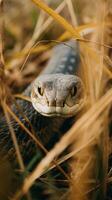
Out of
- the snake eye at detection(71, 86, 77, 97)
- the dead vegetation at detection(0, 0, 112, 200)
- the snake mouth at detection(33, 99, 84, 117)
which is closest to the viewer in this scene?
the dead vegetation at detection(0, 0, 112, 200)

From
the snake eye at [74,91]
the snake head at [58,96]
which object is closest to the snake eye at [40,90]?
the snake head at [58,96]

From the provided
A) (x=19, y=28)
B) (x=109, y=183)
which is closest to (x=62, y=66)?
(x=19, y=28)

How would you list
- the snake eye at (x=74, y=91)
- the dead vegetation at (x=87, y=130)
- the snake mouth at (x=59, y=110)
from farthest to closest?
1. the snake eye at (x=74, y=91)
2. the snake mouth at (x=59, y=110)
3. the dead vegetation at (x=87, y=130)

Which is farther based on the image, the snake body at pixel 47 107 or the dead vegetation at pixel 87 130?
the snake body at pixel 47 107

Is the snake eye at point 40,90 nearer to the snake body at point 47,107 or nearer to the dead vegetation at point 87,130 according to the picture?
the snake body at point 47,107

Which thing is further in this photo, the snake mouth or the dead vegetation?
the snake mouth

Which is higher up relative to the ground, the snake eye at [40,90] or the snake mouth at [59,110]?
the snake eye at [40,90]

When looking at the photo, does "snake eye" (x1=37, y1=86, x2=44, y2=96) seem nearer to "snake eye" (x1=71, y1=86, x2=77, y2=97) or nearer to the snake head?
the snake head

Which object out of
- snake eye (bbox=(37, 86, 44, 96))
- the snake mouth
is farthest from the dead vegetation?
snake eye (bbox=(37, 86, 44, 96))
